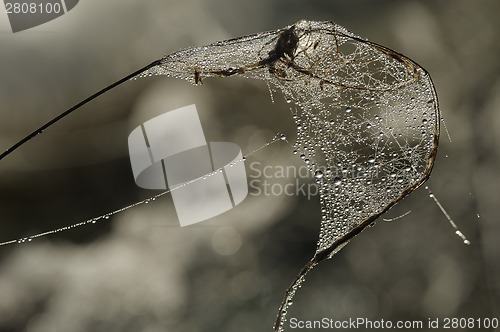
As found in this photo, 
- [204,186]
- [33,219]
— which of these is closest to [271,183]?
[204,186]

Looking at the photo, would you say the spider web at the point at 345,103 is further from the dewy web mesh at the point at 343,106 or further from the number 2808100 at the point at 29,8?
the number 2808100 at the point at 29,8

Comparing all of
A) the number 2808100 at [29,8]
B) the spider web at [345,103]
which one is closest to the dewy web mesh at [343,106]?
the spider web at [345,103]

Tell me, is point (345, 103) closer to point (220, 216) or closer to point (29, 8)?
point (220, 216)

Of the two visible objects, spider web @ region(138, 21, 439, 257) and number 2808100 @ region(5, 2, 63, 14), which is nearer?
spider web @ region(138, 21, 439, 257)

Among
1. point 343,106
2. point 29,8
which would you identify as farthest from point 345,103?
point 29,8

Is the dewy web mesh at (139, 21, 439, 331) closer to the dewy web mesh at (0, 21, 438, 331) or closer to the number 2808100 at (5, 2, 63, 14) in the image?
the dewy web mesh at (0, 21, 438, 331)

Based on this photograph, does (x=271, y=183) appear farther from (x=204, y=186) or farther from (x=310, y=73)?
(x=310, y=73)

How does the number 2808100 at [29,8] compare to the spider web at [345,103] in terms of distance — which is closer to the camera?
the spider web at [345,103]

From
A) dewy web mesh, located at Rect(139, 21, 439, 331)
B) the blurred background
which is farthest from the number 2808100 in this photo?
dewy web mesh, located at Rect(139, 21, 439, 331)
